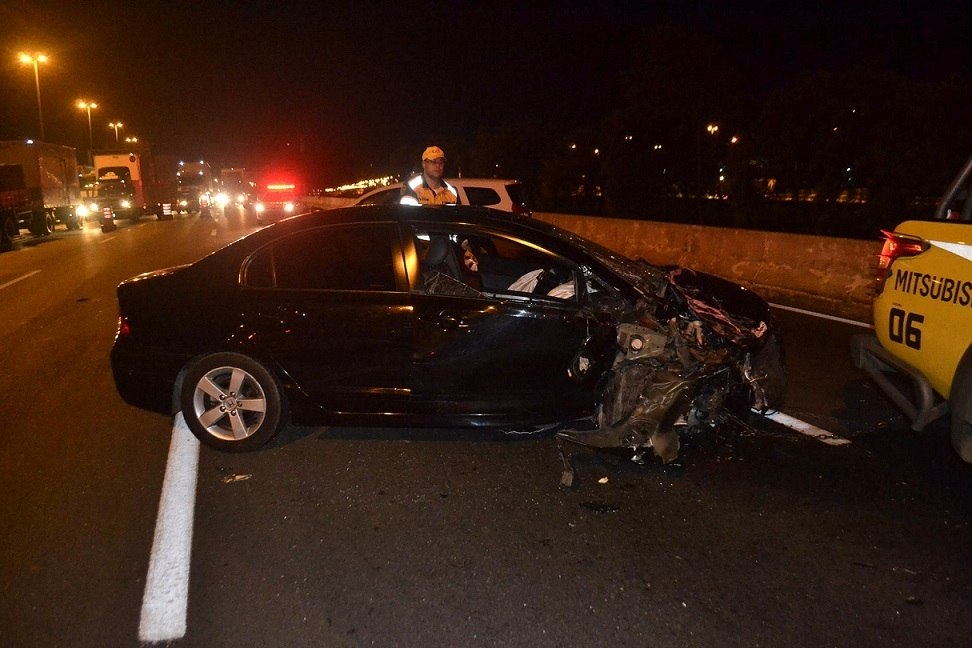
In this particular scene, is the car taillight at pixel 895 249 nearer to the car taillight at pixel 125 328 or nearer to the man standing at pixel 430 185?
the man standing at pixel 430 185

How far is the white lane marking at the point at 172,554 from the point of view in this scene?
3.21 meters

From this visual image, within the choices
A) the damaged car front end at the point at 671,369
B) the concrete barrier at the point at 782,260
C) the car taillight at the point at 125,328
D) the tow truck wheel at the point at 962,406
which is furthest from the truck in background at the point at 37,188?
the tow truck wheel at the point at 962,406

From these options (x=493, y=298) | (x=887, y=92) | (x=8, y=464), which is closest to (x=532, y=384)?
(x=493, y=298)

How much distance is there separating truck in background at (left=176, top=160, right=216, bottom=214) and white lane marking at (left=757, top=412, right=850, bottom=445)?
4282 cm

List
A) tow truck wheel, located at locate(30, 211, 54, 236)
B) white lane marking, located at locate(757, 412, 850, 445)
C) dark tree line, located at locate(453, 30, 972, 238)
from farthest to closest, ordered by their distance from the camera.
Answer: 1. dark tree line, located at locate(453, 30, 972, 238)
2. tow truck wheel, located at locate(30, 211, 54, 236)
3. white lane marking, located at locate(757, 412, 850, 445)

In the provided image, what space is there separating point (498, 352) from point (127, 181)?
3781cm

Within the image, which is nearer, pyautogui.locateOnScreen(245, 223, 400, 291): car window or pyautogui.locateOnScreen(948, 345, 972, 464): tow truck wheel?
pyautogui.locateOnScreen(948, 345, 972, 464): tow truck wheel

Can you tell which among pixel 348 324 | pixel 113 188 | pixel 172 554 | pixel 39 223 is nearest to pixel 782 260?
pixel 348 324

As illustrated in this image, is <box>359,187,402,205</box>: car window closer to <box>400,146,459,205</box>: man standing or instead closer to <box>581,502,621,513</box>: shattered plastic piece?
<box>400,146,459,205</box>: man standing

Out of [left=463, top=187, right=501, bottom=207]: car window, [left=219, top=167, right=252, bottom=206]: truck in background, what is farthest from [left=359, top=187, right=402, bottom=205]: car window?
[left=219, top=167, right=252, bottom=206]: truck in background

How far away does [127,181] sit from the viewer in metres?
37.8

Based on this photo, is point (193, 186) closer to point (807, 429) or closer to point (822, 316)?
point (822, 316)

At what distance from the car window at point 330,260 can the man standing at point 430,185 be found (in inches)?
101

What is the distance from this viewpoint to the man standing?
7590 millimetres
